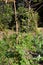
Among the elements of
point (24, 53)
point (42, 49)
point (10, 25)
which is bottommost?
point (10, 25)

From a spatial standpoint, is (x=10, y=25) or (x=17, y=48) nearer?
(x=17, y=48)

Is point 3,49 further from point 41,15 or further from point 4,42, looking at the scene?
point 41,15

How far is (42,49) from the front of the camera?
426 centimetres

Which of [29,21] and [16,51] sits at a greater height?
[29,21]

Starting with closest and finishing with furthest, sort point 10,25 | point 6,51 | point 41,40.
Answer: point 6,51, point 41,40, point 10,25

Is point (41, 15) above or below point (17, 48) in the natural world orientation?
below

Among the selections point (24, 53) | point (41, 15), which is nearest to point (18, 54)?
point (24, 53)

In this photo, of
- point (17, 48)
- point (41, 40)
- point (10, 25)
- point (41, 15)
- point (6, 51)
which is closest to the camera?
point (17, 48)

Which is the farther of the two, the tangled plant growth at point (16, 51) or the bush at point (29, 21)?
the bush at point (29, 21)

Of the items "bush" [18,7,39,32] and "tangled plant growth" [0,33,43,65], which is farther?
"bush" [18,7,39,32]

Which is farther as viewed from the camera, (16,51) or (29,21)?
(29,21)

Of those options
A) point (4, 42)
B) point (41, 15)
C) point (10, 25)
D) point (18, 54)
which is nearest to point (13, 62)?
point (18, 54)

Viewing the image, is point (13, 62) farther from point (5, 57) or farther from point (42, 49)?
point (42, 49)

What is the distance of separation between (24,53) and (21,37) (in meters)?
0.38
